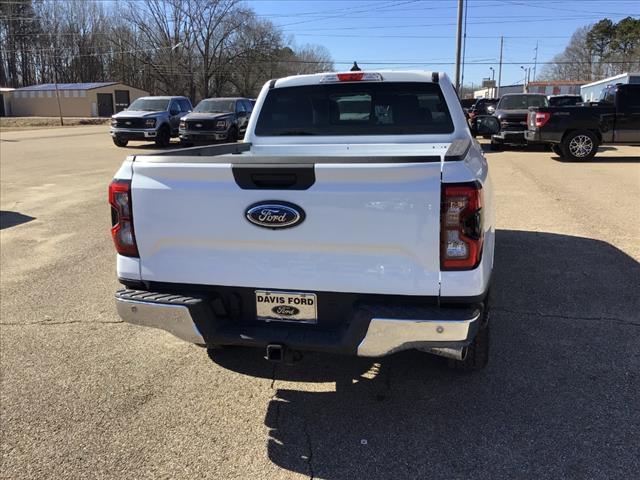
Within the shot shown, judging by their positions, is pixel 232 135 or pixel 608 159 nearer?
pixel 608 159

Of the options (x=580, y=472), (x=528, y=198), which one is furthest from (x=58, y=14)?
(x=580, y=472)

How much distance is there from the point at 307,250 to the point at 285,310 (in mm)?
381

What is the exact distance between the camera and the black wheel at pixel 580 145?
591 inches

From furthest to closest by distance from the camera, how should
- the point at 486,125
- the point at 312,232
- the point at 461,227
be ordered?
the point at 486,125 → the point at 312,232 → the point at 461,227

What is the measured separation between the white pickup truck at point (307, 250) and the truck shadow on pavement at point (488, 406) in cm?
51

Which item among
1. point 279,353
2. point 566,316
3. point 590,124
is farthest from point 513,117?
point 279,353

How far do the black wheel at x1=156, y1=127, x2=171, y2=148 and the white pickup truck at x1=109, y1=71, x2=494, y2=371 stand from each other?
62.7 ft

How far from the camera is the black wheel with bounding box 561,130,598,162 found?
15016 mm

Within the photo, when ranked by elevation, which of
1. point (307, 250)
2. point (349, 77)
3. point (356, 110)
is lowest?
point (307, 250)

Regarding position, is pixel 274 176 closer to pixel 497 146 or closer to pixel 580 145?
pixel 580 145

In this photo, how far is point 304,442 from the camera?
2965 millimetres

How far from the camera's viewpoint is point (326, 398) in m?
3.39

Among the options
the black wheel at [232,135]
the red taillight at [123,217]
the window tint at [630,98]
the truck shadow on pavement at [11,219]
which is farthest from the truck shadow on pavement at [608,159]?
the red taillight at [123,217]

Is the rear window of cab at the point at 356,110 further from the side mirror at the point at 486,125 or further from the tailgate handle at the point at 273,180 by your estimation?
the tailgate handle at the point at 273,180
